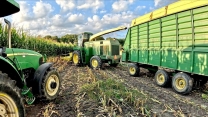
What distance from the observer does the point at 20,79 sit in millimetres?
2883

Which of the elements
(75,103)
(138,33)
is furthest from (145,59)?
(75,103)

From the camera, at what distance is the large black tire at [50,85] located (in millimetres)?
3767

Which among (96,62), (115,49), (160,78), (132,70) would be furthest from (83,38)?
(160,78)

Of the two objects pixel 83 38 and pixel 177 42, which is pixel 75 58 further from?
pixel 177 42

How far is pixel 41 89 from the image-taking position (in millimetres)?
3662

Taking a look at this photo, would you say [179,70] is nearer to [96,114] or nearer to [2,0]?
[96,114]

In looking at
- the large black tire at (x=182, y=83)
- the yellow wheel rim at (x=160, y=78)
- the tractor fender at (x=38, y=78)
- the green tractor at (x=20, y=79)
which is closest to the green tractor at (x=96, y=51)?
the yellow wheel rim at (x=160, y=78)

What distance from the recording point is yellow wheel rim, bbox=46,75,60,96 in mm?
3960

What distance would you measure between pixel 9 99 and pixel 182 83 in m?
4.96

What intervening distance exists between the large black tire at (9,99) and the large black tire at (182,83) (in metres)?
4.57

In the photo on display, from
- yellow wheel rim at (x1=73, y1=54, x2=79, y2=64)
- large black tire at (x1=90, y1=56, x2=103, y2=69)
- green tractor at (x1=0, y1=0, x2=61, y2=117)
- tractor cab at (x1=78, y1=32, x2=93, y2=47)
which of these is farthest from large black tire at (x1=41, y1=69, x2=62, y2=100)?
tractor cab at (x1=78, y1=32, x2=93, y2=47)

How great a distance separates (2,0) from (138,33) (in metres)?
6.57

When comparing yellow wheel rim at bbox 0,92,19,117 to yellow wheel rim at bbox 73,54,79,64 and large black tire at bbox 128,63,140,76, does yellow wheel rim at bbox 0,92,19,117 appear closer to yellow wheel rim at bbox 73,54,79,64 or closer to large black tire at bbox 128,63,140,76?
large black tire at bbox 128,63,140,76

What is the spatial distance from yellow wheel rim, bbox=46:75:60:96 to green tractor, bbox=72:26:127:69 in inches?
262
